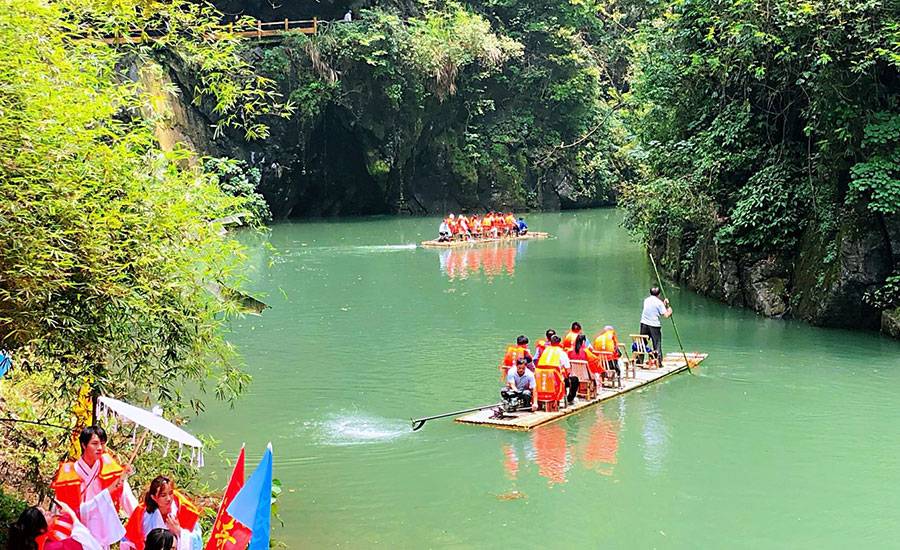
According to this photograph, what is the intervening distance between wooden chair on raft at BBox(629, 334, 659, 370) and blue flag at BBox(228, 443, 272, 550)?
880 cm

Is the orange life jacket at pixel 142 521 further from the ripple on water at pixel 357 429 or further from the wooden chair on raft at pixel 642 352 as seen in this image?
the wooden chair on raft at pixel 642 352

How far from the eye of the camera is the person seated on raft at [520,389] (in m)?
11.1

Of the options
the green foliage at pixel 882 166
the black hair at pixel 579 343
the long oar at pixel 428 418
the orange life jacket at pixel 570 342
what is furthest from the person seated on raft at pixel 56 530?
the green foliage at pixel 882 166

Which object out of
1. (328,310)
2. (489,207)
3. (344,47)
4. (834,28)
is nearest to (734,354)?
(834,28)

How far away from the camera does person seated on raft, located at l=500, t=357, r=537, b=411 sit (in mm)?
11055

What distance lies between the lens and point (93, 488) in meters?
5.84

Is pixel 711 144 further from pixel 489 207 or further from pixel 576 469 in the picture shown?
pixel 489 207

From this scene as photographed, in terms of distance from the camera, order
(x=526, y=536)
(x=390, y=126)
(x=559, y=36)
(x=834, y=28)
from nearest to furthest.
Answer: (x=526, y=536) → (x=834, y=28) → (x=390, y=126) → (x=559, y=36)

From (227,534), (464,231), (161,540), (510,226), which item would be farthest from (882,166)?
(510,226)

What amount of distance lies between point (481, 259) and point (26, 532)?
23812mm

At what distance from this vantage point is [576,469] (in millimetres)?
9586

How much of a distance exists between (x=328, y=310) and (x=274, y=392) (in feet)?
22.3

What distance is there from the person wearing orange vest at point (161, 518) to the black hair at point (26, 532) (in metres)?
0.69

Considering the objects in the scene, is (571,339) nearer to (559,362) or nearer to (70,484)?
(559,362)
